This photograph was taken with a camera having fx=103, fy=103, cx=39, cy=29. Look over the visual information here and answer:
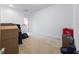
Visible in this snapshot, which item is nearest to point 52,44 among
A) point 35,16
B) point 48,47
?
point 48,47

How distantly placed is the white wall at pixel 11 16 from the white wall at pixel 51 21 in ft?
0.78

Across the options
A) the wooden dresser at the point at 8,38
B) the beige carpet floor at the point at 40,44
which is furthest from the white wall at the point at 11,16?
the beige carpet floor at the point at 40,44

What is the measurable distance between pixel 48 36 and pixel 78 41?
57cm

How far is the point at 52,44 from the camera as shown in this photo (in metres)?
1.99

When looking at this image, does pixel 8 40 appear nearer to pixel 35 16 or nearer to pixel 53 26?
pixel 35 16

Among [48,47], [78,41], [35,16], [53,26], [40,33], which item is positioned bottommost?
[48,47]

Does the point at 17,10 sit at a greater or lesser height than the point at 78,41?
greater

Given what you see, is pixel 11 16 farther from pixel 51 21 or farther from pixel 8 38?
pixel 51 21

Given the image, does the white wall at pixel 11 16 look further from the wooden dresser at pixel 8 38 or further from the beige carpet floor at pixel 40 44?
the beige carpet floor at pixel 40 44

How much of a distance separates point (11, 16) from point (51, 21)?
78cm

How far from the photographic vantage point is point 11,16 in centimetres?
177

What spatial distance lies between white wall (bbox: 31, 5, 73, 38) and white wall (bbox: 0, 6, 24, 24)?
239mm

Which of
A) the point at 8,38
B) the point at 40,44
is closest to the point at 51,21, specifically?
the point at 40,44
